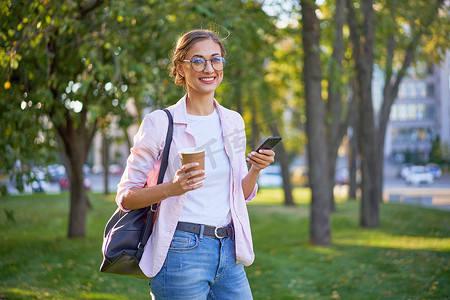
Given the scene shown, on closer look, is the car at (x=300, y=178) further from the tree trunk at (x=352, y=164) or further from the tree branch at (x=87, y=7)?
the tree branch at (x=87, y=7)

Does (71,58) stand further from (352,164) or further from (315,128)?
(352,164)

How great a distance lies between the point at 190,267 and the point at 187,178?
1.55 ft

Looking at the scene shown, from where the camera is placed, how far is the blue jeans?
2.62 metres

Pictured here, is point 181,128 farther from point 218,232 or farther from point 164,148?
point 218,232

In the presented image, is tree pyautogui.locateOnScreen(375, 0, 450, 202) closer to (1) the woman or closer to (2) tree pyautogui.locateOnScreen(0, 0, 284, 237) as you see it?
(2) tree pyautogui.locateOnScreen(0, 0, 284, 237)

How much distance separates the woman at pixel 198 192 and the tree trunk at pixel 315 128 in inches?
343

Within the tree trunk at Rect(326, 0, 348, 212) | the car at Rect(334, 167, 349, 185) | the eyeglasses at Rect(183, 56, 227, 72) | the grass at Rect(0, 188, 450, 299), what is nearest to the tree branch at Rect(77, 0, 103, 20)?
the grass at Rect(0, 188, 450, 299)

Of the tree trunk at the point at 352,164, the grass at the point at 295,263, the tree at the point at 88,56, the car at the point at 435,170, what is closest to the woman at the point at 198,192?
the tree at the point at 88,56

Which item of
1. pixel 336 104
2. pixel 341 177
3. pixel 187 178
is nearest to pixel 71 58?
pixel 187 178

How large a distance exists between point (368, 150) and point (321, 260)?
556cm

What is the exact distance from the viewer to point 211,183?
8.90 ft


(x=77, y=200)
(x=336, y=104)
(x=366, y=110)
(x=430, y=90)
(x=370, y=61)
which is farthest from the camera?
(x=430, y=90)

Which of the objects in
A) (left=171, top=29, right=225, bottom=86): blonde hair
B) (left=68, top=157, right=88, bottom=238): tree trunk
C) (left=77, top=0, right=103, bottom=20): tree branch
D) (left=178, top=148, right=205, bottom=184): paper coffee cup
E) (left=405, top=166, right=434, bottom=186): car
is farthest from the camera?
(left=405, top=166, right=434, bottom=186): car

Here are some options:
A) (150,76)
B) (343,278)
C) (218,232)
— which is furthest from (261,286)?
(218,232)
